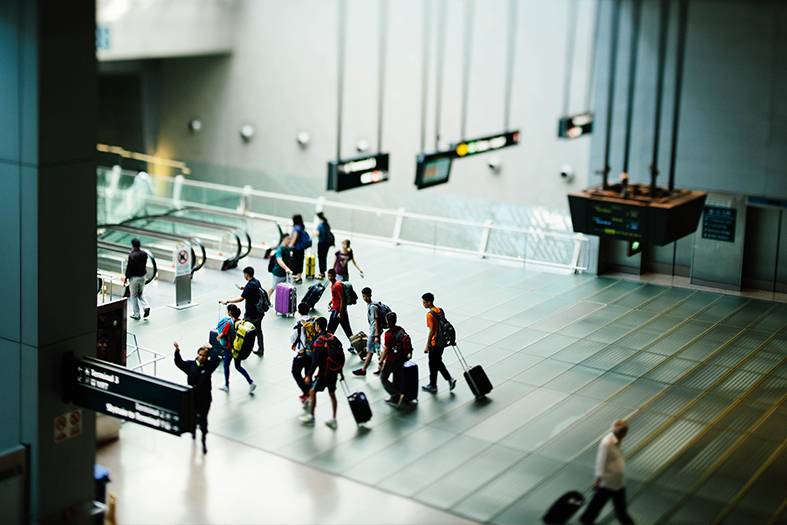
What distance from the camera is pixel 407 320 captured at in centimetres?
1473

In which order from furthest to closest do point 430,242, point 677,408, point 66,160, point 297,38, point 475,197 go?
point 297,38, point 475,197, point 430,242, point 677,408, point 66,160

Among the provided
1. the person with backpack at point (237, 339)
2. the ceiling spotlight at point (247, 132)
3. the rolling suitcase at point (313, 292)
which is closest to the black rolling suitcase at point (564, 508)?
the person with backpack at point (237, 339)

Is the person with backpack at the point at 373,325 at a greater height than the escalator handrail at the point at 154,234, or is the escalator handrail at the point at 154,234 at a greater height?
the escalator handrail at the point at 154,234

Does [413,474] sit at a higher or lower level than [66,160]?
lower

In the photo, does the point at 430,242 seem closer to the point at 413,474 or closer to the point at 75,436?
the point at 413,474

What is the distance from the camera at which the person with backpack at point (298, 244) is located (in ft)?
54.1

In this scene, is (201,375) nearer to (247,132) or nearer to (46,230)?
(46,230)

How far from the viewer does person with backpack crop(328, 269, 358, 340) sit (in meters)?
12.9

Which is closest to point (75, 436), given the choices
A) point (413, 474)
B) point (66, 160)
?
point (66, 160)

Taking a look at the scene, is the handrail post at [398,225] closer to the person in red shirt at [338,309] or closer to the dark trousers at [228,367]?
the person in red shirt at [338,309]

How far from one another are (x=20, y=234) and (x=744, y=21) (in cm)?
1272

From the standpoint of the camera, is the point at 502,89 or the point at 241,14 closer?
the point at 502,89

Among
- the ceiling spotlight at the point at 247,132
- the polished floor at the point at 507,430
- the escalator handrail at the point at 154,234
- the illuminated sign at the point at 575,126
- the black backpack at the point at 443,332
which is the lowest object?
the polished floor at the point at 507,430

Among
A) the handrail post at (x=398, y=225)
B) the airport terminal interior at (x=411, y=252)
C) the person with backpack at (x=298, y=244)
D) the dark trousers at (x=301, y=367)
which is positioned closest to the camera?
the airport terminal interior at (x=411, y=252)
